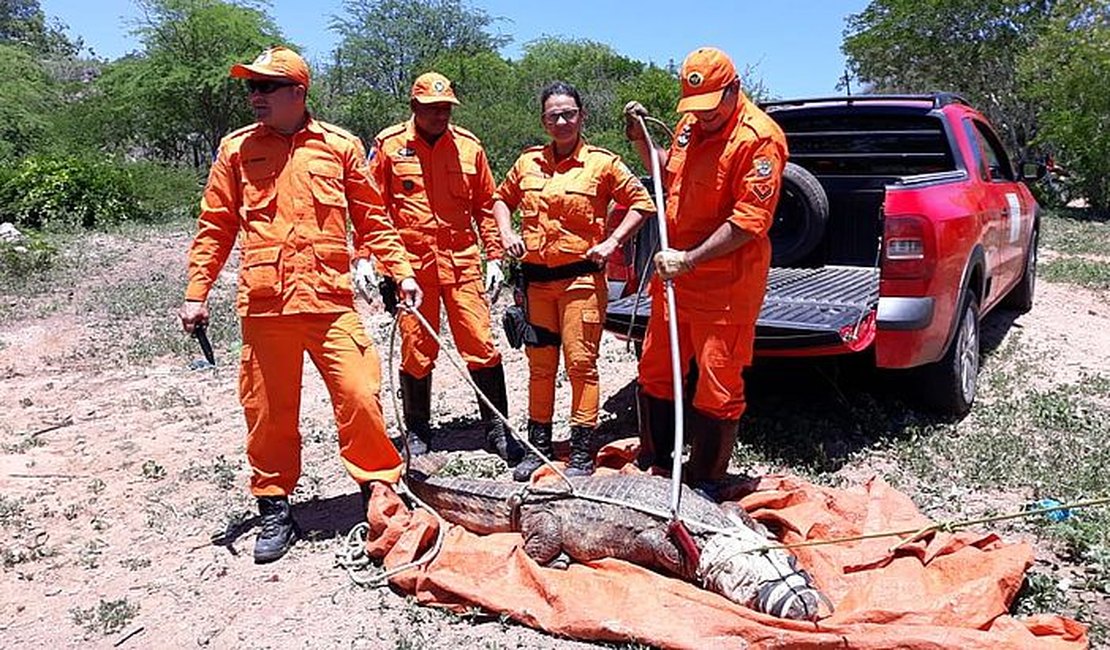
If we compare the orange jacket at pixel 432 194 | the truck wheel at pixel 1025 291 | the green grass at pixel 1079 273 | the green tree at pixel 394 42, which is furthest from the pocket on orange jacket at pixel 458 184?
the green tree at pixel 394 42

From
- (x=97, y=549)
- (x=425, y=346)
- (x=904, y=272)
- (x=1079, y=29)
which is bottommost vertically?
(x=97, y=549)

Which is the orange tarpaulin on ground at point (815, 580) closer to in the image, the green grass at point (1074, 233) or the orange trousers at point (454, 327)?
the orange trousers at point (454, 327)

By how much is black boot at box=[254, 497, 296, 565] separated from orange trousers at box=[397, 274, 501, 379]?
3.45 ft

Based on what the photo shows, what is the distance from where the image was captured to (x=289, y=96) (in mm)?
3592

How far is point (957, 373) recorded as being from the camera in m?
4.70

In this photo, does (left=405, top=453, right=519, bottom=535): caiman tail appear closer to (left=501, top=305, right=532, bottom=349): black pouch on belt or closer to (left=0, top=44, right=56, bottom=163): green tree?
(left=501, top=305, right=532, bottom=349): black pouch on belt

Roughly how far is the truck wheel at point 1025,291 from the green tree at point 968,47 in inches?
633

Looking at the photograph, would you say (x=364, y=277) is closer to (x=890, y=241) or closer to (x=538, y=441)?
(x=538, y=441)

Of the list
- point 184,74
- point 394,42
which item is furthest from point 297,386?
point 394,42

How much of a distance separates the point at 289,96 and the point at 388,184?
0.89 metres

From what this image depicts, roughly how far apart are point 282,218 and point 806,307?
2.45 meters

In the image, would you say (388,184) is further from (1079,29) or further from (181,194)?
(1079,29)

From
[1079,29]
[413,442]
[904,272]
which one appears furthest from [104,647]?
[1079,29]

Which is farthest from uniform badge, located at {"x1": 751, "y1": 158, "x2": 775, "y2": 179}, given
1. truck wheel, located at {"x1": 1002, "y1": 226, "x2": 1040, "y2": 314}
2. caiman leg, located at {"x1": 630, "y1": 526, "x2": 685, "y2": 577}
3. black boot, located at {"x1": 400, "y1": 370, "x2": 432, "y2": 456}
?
truck wheel, located at {"x1": 1002, "y1": 226, "x2": 1040, "y2": 314}
